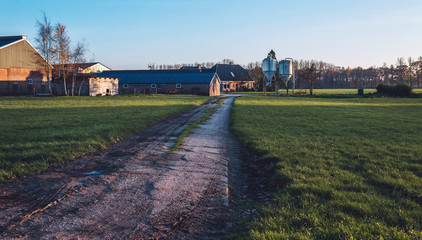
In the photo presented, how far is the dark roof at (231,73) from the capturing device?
274 ft

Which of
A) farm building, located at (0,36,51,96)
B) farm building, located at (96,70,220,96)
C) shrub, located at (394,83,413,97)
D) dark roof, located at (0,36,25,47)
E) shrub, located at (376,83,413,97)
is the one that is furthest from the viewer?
farm building, located at (96,70,220,96)

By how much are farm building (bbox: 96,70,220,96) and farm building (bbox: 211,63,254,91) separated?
849 inches

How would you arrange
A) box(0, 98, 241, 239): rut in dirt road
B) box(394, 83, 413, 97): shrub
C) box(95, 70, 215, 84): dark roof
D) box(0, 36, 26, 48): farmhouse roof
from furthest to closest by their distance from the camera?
box(95, 70, 215, 84): dark roof, box(394, 83, 413, 97): shrub, box(0, 36, 26, 48): farmhouse roof, box(0, 98, 241, 239): rut in dirt road

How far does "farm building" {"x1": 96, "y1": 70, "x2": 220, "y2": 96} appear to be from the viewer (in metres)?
57.0

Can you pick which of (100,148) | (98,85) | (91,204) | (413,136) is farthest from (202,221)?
(98,85)

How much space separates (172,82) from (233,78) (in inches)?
1179

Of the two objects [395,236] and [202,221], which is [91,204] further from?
[395,236]

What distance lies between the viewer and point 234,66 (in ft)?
294

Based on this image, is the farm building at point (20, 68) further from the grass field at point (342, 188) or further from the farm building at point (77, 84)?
the grass field at point (342, 188)

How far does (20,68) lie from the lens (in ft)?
137

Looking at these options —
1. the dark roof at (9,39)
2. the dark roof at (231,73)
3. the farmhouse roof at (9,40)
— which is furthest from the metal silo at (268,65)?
the dark roof at (9,39)

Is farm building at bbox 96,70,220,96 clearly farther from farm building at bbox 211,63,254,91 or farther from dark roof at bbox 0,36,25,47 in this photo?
farm building at bbox 211,63,254,91

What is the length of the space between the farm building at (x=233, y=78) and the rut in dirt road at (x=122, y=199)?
7483 cm

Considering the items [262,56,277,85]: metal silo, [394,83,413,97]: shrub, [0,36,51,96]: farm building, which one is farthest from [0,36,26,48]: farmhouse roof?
[394,83,413,97]: shrub
